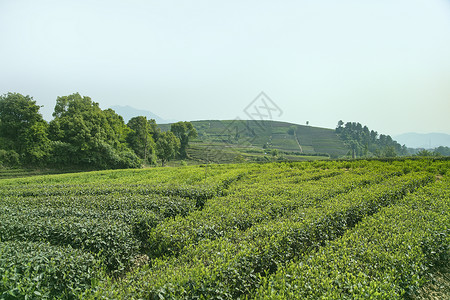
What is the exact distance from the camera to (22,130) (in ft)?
108

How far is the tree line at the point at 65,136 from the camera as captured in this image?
3238 cm

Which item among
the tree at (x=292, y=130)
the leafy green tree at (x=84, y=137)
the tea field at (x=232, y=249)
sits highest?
the tree at (x=292, y=130)

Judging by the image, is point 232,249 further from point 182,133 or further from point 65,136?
point 182,133

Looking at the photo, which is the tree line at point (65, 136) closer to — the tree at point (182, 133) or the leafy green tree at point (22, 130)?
the leafy green tree at point (22, 130)

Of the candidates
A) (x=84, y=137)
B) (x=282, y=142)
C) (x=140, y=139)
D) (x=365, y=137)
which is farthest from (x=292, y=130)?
(x=84, y=137)

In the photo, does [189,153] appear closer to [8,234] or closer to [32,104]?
[32,104]

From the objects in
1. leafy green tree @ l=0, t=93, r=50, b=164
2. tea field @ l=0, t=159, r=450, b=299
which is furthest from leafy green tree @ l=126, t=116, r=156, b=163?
tea field @ l=0, t=159, r=450, b=299

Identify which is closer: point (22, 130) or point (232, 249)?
point (232, 249)

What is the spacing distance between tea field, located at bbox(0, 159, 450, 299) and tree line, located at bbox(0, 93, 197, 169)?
97.6 feet

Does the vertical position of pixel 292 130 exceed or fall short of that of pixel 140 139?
it exceeds it

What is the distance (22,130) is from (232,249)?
137 ft

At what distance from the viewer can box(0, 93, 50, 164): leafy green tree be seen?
32.2 meters

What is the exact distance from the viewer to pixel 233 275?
14.4ft

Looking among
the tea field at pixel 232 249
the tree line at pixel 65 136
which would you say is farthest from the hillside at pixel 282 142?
the tea field at pixel 232 249
